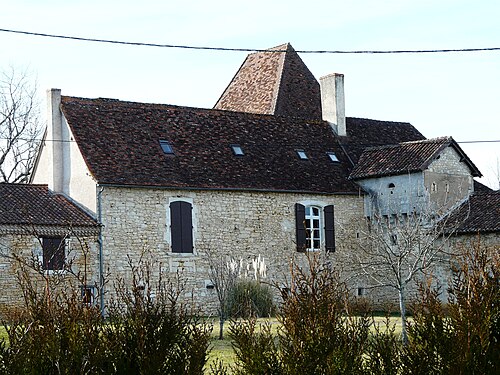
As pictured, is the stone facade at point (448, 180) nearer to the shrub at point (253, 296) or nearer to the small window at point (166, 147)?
the shrub at point (253, 296)

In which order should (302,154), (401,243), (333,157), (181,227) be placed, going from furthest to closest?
1. (333,157)
2. (302,154)
3. (401,243)
4. (181,227)

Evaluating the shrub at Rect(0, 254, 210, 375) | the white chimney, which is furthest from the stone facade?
the shrub at Rect(0, 254, 210, 375)

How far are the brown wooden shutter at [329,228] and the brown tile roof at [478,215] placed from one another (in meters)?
3.41

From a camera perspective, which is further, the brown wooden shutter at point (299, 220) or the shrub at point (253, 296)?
the brown wooden shutter at point (299, 220)

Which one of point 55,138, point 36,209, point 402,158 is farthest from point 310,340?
point 402,158

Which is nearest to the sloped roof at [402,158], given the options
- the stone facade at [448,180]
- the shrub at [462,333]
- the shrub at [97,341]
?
the stone facade at [448,180]

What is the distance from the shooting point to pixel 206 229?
85.1ft

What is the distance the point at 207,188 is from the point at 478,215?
7.67 meters

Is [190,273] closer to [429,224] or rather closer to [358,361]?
[429,224]

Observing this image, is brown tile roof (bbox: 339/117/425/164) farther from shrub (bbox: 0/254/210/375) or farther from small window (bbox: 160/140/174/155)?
shrub (bbox: 0/254/210/375)

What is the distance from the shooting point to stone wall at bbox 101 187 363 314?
24547 millimetres

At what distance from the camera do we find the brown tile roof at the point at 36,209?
77.4 ft

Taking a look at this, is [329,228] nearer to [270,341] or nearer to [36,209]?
[36,209]

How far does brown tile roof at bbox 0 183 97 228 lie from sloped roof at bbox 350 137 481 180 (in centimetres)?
891
